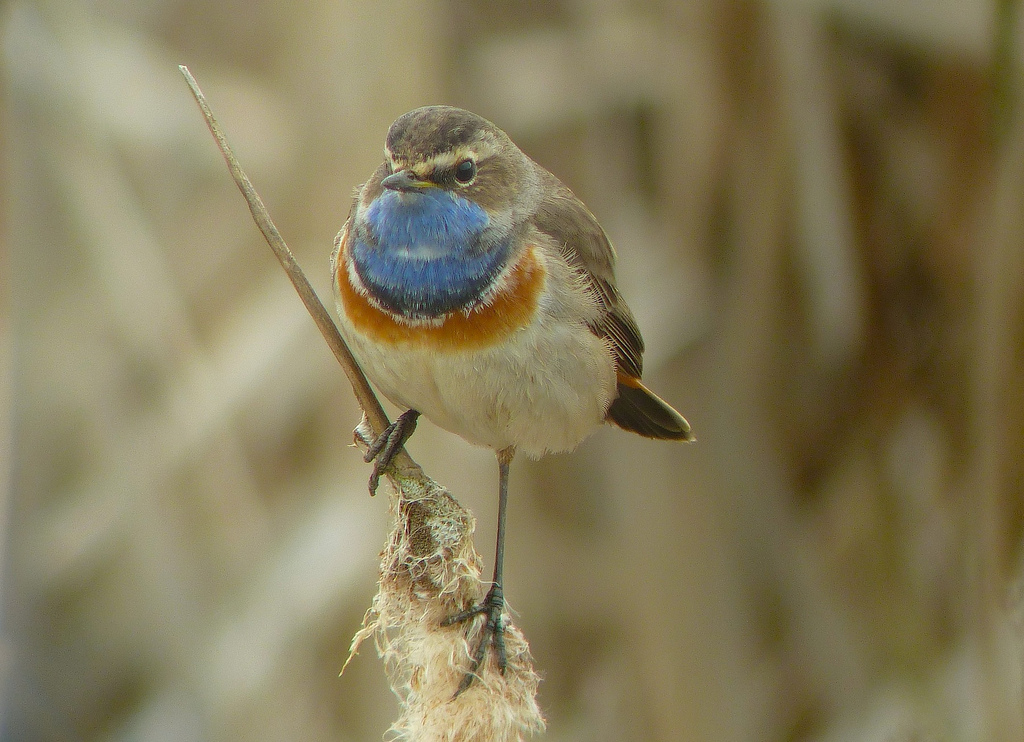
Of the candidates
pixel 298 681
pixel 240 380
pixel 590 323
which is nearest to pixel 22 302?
pixel 240 380

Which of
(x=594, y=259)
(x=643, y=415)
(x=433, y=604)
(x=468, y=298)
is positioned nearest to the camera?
(x=433, y=604)

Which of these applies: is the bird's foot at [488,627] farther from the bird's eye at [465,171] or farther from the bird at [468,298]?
the bird's eye at [465,171]

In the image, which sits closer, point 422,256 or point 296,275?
point 296,275

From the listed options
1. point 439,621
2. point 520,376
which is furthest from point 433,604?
point 520,376

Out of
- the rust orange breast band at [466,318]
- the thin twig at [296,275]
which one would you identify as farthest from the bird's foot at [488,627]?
the rust orange breast band at [466,318]

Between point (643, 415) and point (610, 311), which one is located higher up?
point (610, 311)

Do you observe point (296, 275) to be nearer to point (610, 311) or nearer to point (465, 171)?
point (465, 171)

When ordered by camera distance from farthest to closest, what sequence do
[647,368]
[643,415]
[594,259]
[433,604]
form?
[647,368] < [643,415] < [594,259] < [433,604]

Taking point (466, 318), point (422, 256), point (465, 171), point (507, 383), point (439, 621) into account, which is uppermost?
point (465, 171)
